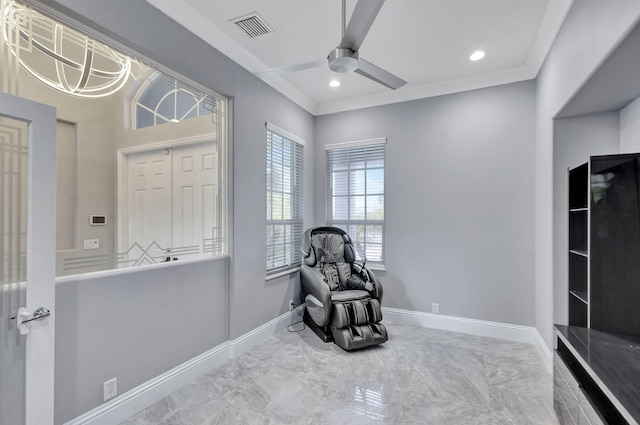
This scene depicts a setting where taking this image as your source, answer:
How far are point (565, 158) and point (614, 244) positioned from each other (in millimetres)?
983

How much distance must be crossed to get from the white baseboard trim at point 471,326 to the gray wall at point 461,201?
2.7 inches

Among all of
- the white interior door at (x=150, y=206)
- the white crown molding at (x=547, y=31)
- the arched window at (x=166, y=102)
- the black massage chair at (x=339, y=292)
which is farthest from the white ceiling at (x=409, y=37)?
the black massage chair at (x=339, y=292)

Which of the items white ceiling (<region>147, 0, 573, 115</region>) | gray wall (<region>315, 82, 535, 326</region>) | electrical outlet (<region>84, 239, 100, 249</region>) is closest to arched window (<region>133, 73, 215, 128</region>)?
white ceiling (<region>147, 0, 573, 115</region>)

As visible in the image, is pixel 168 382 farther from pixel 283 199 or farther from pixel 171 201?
pixel 283 199

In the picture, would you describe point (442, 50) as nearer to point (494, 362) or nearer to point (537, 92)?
point (537, 92)

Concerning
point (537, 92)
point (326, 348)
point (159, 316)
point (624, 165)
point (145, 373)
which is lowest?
point (326, 348)

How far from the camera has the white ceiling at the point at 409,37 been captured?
2252 mm

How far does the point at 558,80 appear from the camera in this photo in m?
2.30

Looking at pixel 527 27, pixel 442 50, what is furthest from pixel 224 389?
pixel 527 27

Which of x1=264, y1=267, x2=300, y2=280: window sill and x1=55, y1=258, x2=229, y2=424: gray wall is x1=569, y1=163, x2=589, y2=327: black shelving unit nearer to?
x1=264, y1=267, x2=300, y2=280: window sill

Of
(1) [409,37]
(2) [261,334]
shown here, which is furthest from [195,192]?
(1) [409,37]

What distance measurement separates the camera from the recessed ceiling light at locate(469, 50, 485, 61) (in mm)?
2879

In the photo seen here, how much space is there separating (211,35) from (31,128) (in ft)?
5.10

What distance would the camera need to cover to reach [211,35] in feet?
8.19
